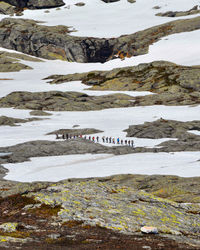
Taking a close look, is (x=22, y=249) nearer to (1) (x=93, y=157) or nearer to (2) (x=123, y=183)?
(2) (x=123, y=183)

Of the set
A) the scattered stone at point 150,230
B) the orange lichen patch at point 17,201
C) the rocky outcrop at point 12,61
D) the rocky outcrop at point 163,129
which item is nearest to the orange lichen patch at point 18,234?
the orange lichen patch at point 17,201

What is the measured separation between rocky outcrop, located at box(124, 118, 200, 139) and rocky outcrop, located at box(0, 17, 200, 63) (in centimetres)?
8365

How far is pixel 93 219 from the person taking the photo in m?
16.9

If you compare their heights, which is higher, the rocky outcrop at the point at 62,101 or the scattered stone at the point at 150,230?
the scattered stone at the point at 150,230

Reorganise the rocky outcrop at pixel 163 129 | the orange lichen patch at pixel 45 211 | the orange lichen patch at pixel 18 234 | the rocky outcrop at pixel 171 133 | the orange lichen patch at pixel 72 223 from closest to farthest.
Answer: the orange lichen patch at pixel 18 234 < the orange lichen patch at pixel 72 223 < the orange lichen patch at pixel 45 211 < the rocky outcrop at pixel 171 133 < the rocky outcrop at pixel 163 129

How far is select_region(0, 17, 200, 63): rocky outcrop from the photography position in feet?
525

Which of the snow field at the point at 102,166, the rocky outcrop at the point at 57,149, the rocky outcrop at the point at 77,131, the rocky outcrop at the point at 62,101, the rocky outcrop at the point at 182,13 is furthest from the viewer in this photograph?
the rocky outcrop at the point at 182,13

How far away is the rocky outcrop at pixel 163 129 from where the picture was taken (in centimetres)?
6806

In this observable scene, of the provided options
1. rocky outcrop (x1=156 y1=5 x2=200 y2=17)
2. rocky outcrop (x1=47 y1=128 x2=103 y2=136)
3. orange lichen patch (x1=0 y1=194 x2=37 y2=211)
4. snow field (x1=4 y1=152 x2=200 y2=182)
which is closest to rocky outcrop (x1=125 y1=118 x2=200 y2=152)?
snow field (x1=4 y1=152 x2=200 y2=182)

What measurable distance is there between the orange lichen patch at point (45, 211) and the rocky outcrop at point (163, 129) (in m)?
50.9

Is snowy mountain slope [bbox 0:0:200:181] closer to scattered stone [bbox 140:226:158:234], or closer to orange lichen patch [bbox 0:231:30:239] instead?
scattered stone [bbox 140:226:158:234]

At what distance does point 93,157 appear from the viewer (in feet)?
182

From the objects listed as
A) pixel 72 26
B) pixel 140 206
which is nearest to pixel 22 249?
pixel 140 206

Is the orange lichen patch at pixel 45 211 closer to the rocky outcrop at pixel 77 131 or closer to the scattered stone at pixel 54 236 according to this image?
the scattered stone at pixel 54 236
